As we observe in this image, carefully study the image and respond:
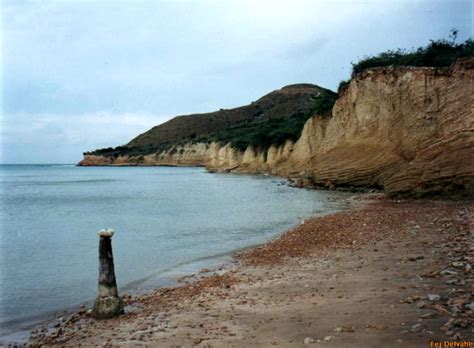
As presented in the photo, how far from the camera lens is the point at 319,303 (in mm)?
6859

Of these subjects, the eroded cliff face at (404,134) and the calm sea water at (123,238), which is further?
the eroded cliff face at (404,134)

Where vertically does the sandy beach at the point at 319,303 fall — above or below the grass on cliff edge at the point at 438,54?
below

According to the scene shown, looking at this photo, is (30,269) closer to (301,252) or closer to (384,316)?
(301,252)

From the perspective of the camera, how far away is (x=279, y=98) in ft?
461

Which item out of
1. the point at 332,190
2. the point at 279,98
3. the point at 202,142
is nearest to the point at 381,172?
the point at 332,190

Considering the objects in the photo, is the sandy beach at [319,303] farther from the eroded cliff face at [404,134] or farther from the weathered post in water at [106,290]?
the eroded cliff face at [404,134]

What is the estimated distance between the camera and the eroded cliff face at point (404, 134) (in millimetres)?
19734

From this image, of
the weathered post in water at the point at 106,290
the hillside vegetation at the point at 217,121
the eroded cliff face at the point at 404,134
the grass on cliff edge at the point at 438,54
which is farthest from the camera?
the hillside vegetation at the point at 217,121

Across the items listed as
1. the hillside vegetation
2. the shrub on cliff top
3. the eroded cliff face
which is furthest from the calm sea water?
the hillside vegetation

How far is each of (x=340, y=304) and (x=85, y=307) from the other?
15.8 feet

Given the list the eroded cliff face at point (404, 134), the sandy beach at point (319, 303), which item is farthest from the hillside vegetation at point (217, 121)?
the sandy beach at point (319, 303)

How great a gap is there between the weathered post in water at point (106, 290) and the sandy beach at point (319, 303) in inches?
7.8

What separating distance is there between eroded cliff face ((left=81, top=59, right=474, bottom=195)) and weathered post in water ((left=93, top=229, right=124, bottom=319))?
15945 mm

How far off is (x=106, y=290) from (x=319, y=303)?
11.7 feet
